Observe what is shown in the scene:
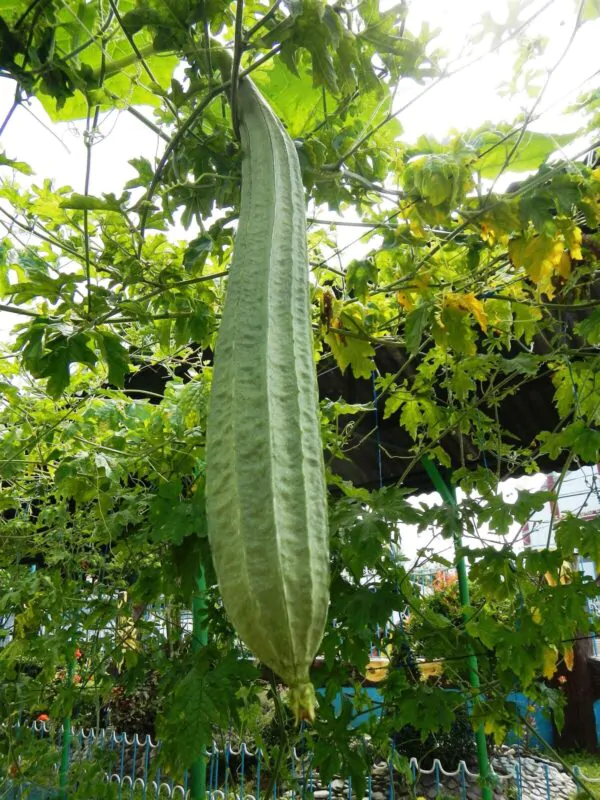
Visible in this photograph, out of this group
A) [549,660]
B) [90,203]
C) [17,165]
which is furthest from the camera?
[549,660]

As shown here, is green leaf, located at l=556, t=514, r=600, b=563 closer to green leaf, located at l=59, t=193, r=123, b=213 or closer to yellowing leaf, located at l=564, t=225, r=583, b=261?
yellowing leaf, located at l=564, t=225, r=583, b=261

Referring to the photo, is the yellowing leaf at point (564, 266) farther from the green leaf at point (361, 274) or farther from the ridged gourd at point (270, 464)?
the ridged gourd at point (270, 464)

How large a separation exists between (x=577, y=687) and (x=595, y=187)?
7.29 meters

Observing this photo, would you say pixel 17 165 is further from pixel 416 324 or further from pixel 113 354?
pixel 416 324

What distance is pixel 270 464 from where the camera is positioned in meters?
0.73

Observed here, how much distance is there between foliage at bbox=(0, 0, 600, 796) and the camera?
1311 mm

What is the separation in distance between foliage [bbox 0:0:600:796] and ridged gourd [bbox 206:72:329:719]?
1.44 ft

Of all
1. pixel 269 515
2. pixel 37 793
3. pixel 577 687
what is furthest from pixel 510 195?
pixel 577 687

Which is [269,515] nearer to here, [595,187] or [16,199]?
[595,187]

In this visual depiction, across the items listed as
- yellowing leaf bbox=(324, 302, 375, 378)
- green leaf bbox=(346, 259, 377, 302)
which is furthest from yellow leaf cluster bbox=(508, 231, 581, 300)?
yellowing leaf bbox=(324, 302, 375, 378)

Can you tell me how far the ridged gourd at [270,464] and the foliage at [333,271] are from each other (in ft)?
1.44

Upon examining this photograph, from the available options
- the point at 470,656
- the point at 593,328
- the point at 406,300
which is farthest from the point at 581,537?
the point at 406,300

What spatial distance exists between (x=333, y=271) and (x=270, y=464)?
1276 mm

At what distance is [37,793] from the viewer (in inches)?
152
